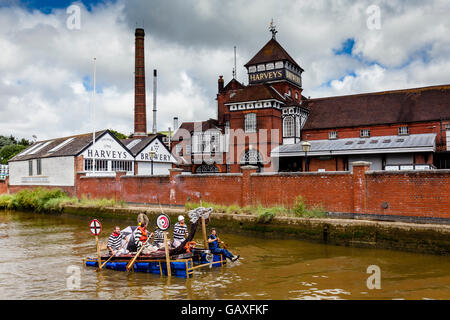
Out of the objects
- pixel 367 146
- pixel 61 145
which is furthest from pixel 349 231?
pixel 61 145

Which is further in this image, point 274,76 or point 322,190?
point 274,76

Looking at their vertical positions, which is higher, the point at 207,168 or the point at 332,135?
the point at 332,135

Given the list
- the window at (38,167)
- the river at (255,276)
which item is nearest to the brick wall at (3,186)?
the window at (38,167)

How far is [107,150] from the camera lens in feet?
99.9

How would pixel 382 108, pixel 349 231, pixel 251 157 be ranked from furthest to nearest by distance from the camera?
pixel 251 157 → pixel 382 108 → pixel 349 231

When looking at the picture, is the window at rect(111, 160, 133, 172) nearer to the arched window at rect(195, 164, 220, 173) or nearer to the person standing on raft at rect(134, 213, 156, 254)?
the arched window at rect(195, 164, 220, 173)

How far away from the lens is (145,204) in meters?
24.2

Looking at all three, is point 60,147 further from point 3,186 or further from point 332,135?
point 332,135

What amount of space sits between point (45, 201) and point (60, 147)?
5755 mm

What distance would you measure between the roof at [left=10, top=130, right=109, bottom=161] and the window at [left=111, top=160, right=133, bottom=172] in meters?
2.70

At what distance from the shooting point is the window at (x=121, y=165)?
3114 centimetres

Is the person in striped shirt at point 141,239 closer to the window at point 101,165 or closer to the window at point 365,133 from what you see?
the window at point 101,165

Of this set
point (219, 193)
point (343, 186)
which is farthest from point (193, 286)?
point (219, 193)

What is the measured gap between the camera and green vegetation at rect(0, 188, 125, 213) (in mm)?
25062
